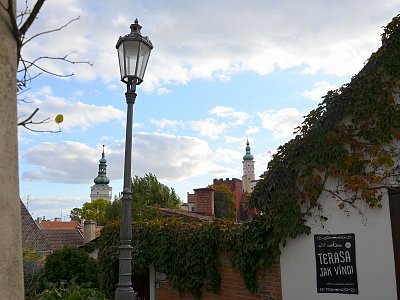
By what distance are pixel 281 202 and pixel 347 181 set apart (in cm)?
113

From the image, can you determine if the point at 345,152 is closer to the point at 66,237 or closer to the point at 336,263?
the point at 336,263

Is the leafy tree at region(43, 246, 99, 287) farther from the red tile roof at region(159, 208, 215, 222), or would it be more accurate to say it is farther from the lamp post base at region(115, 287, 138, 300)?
the lamp post base at region(115, 287, 138, 300)

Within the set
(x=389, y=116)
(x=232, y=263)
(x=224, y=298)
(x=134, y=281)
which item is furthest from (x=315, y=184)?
(x=134, y=281)

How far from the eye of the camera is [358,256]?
22.5 ft

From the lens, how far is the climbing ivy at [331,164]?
6863mm

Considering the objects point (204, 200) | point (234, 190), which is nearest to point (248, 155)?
point (234, 190)

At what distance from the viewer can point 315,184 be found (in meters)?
7.21

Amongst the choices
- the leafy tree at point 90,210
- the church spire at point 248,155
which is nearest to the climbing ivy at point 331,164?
the leafy tree at point 90,210

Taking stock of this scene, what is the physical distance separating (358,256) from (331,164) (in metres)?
1.50

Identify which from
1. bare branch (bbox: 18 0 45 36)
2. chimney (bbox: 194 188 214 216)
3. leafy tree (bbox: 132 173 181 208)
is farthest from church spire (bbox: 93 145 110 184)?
bare branch (bbox: 18 0 45 36)

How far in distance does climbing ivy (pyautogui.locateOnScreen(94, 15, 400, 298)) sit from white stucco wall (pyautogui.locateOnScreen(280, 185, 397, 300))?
151 mm

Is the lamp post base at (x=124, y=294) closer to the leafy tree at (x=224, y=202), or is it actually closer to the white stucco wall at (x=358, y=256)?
the white stucco wall at (x=358, y=256)

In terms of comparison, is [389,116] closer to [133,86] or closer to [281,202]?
[281,202]

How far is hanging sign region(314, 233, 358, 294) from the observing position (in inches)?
272
